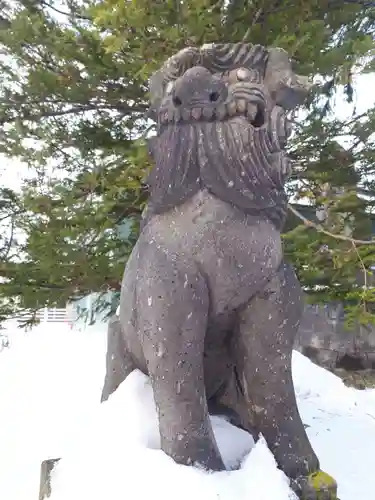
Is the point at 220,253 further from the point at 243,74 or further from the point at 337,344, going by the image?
the point at 337,344

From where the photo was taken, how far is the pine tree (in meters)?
2.94

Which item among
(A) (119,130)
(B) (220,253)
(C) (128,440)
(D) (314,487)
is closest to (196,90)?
(B) (220,253)

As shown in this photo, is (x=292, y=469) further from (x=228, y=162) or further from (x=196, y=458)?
(x=228, y=162)

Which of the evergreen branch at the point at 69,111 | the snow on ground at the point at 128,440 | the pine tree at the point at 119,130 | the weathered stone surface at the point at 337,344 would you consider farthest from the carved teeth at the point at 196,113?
the weathered stone surface at the point at 337,344

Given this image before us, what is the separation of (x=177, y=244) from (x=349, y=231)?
8.91ft

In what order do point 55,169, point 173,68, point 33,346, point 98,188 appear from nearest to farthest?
point 173,68
point 98,188
point 55,169
point 33,346

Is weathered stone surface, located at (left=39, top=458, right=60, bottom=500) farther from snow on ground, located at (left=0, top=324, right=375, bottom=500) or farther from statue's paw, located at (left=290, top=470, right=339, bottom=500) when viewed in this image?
statue's paw, located at (left=290, top=470, right=339, bottom=500)

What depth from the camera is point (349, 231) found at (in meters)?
3.59

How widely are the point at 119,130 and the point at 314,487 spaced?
9.59 feet

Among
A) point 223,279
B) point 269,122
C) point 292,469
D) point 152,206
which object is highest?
point 269,122

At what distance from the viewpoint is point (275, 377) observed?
1.17 m

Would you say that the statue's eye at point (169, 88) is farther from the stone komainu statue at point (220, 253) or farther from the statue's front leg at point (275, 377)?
the statue's front leg at point (275, 377)

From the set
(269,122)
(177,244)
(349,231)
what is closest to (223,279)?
(177,244)

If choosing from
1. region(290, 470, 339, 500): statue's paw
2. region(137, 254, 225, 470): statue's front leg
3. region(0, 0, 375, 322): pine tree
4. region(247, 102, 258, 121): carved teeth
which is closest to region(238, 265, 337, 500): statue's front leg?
region(290, 470, 339, 500): statue's paw
